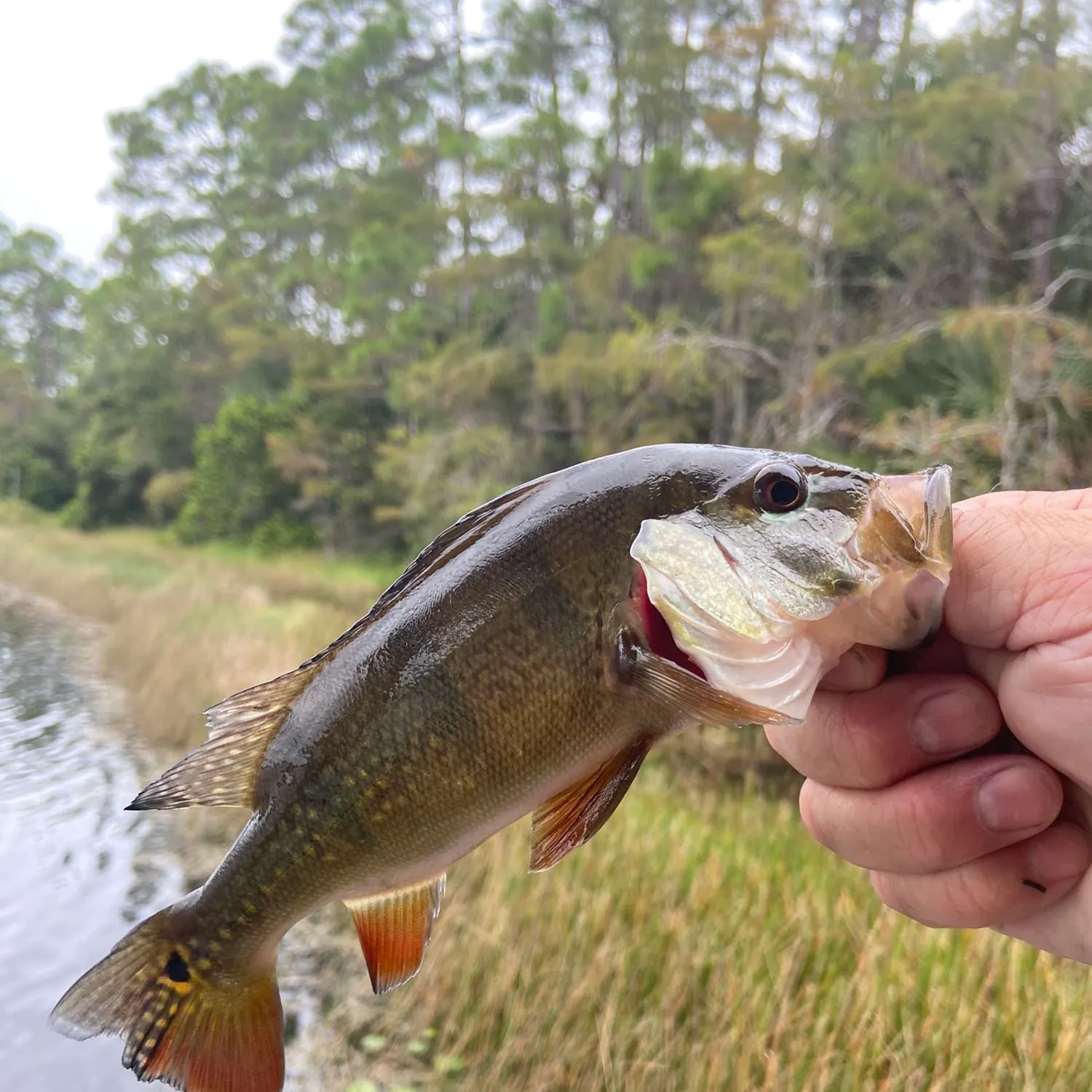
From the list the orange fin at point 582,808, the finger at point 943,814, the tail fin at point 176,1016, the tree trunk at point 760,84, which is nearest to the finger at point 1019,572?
the finger at point 943,814

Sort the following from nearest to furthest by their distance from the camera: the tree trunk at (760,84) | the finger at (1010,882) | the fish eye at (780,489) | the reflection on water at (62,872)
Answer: the fish eye at (780,489)
the finger at (1010,882)
the reflection on water at (62,872)
the tree trunk at (760,84)


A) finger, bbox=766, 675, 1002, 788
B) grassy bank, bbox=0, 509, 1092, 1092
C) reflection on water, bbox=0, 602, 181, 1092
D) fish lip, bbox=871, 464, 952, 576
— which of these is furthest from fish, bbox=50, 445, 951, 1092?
reflection on water, bbox=0, 602, 181, 1092

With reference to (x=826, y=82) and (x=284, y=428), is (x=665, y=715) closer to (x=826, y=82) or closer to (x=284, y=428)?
(x=826, y=82)

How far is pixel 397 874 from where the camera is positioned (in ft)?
4.12

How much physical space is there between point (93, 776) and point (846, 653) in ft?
24.4

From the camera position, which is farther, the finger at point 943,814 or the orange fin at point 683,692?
the finger at point 943,814

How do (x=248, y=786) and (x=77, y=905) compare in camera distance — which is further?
(x=77, y=905)

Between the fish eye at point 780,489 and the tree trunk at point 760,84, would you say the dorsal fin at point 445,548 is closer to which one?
the fish eye at point 780,489

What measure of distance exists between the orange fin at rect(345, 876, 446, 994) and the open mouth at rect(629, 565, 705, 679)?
1.68 feet

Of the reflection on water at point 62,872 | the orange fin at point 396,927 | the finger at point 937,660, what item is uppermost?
the finger at point 937,660

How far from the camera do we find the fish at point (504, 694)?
3.64ft

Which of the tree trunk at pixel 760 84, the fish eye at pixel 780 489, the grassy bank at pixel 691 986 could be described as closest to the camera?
the fish eye at pixel 780 489

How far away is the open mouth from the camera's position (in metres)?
1.16

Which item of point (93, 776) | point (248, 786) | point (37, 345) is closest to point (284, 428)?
point (93, 776)
